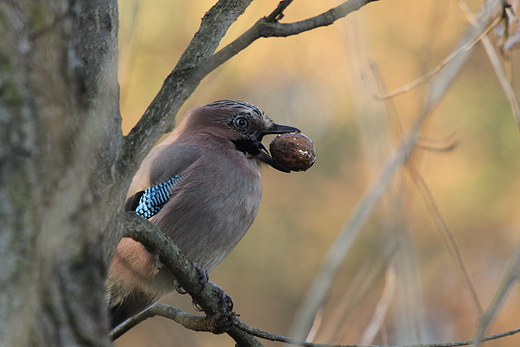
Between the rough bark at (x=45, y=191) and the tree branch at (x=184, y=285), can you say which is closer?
the rough bark at (x=45, y=191)

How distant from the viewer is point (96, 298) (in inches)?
49.2

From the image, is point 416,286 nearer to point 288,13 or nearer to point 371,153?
point 371,153

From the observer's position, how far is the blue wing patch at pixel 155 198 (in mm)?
3328

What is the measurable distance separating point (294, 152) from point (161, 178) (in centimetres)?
77

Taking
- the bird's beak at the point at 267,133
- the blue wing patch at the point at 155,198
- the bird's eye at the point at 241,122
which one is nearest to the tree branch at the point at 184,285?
the blue wing patch at the point at 155,198

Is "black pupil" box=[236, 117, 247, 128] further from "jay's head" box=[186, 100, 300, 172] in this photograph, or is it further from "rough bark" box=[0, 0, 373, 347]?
"rough bark" box=[0, 0, 373, 347]

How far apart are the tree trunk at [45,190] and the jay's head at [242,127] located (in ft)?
7.72

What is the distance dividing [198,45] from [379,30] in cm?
504

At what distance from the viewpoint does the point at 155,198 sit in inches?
132

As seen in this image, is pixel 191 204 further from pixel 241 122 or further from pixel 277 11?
pixel 277 11

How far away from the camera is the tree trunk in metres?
1.16

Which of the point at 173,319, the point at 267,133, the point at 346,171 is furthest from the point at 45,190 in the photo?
the point at 346,171

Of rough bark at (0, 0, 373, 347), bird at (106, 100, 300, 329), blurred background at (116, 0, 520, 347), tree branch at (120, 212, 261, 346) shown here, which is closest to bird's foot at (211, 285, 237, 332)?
tree branch at (120, 212, 261, 346)

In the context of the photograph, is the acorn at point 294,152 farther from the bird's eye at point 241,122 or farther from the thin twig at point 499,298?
the thin twig at point 499,298
